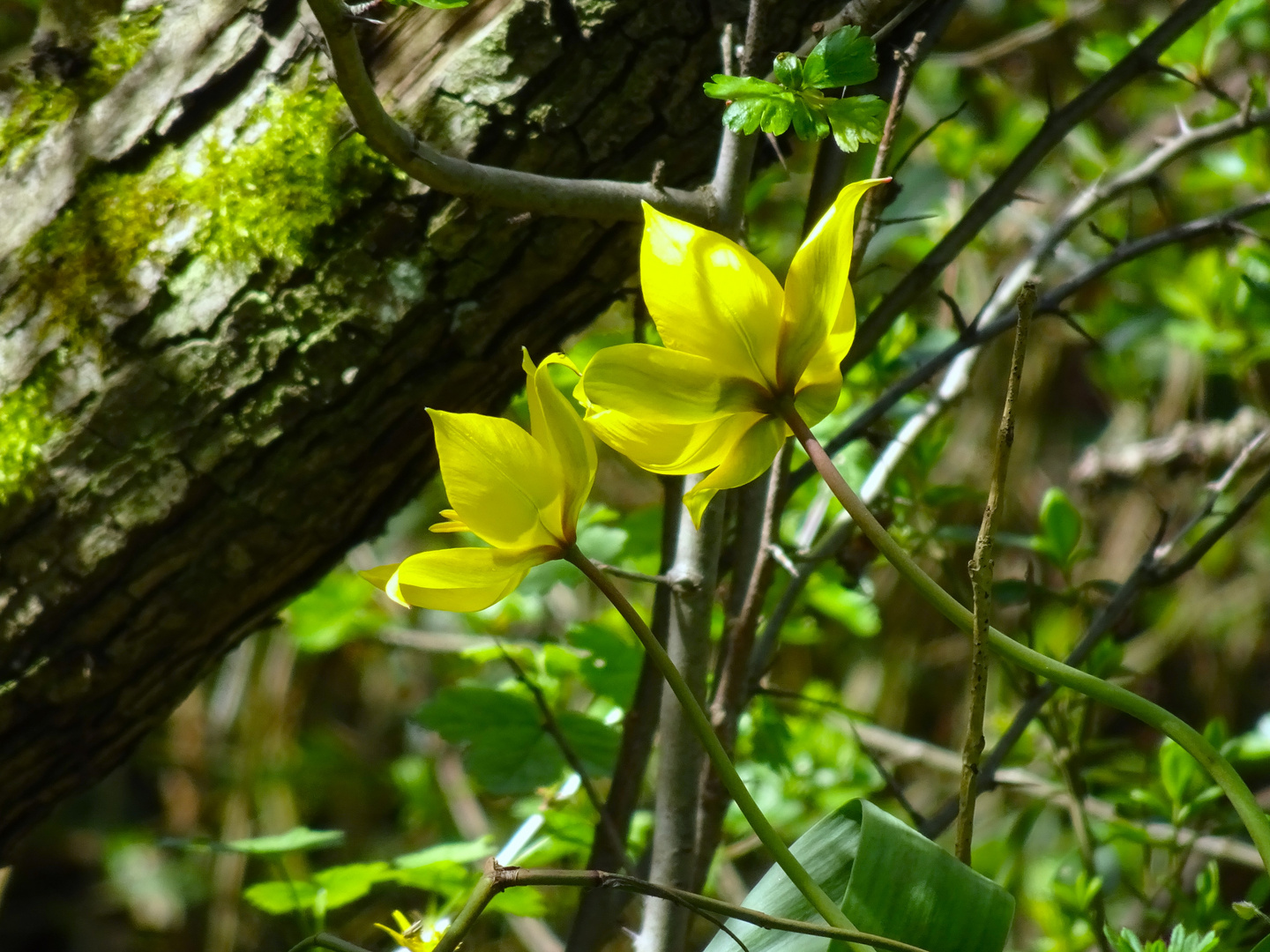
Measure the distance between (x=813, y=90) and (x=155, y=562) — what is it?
638 millimetres

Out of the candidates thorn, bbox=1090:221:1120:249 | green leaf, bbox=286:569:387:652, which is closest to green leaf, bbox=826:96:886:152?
thorn, bbox=1090:221:1120:249

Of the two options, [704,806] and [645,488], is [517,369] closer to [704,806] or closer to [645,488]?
[704,806]

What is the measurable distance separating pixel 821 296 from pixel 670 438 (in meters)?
0.09

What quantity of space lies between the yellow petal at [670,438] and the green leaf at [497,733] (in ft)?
1.67

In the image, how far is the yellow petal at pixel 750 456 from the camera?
50cm

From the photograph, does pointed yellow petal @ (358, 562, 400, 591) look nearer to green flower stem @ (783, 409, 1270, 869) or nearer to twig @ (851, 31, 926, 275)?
green flower stem @ (783, 409, 1270, 869)

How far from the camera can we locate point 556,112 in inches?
31.4

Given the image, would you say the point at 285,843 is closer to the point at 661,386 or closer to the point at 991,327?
the point at 661,386

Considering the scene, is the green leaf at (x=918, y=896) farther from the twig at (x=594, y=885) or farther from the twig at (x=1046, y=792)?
the twig at (x=1046, y=792)

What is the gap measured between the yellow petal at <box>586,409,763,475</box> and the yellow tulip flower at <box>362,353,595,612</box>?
24 mm

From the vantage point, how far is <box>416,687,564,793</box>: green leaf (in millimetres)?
919

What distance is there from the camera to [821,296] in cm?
46

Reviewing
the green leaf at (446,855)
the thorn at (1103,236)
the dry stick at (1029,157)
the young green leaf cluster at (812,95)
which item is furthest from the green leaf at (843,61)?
the green leaf at (446,855)

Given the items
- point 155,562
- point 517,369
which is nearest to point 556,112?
point 517,369
